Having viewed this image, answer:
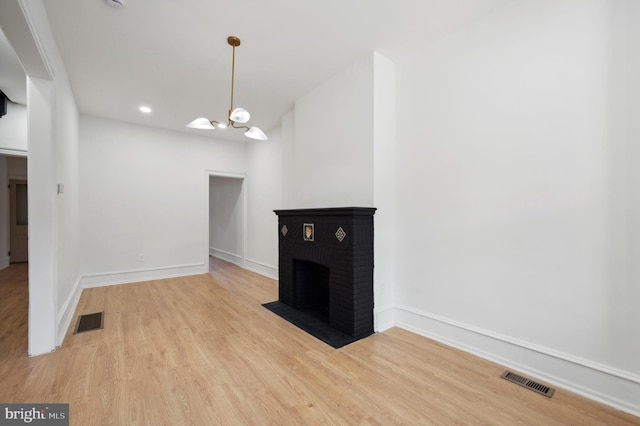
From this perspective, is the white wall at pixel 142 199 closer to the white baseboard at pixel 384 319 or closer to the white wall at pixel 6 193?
the white wall at pixel 6 193

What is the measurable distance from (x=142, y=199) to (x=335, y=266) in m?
4.11

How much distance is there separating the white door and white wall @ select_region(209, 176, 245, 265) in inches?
167

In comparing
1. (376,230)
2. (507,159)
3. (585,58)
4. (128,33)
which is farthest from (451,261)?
(128,33)

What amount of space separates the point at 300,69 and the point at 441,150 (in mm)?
1861

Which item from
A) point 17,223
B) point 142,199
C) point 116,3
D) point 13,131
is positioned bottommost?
point 17,223

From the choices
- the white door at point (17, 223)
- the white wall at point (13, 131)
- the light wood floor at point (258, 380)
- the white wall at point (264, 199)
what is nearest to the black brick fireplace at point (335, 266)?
the light wood floor at point (258, 380)

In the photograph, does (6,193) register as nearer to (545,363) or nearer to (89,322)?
(89,322)

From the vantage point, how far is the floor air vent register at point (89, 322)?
113 inches

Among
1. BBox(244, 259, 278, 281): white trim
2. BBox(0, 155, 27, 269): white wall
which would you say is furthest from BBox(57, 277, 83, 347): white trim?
BBox(0, 155, 27, 269): white wall

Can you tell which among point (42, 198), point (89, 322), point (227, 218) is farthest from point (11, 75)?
point (227, 218)

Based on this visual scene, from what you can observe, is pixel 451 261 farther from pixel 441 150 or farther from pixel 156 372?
pixel 156 372

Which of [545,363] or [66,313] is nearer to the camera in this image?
[545,363]

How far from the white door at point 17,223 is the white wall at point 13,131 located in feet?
12.0

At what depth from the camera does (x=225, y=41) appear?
8.75 feet
